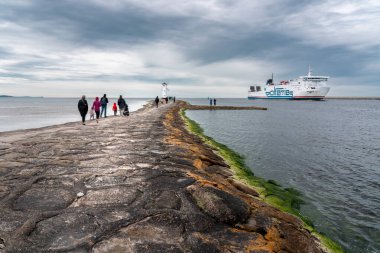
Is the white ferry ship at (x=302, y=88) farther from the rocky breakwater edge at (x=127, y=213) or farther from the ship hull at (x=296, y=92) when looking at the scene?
the rocky breakwater edge at (x=127, y=213)

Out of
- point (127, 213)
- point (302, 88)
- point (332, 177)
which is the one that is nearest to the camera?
point (127, 213)

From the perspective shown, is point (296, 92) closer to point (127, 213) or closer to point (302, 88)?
point (302, 88)

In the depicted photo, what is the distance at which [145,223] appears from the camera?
15.1 feet

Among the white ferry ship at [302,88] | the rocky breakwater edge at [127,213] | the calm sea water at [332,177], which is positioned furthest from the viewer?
the white ferry ship at [302,88]

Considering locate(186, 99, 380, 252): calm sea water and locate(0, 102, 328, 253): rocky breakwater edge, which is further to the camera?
locate(186, 99, 380, 252): calm sea water

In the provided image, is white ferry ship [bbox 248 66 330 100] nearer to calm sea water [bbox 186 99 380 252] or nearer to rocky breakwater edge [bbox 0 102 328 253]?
calm sea water [bbox 186 99 380 252]

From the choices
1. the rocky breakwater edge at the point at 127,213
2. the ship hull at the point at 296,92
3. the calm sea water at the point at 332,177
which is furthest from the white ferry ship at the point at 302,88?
the rocky breakwater edge at the point at 127,213

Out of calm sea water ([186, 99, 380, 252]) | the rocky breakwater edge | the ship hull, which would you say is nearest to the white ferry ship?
the ship hull

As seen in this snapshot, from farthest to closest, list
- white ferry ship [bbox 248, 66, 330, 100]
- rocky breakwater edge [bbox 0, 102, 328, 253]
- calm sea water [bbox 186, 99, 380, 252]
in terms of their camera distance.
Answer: white ferry ship [bbox 248, 66, 330, 100] < calm sea water [bbox 186, 99, 380, 252] < rocky breakwater edge [bbox 0, 102, 328, 253]

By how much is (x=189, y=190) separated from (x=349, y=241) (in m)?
4.48

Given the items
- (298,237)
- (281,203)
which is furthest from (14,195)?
(281,203)

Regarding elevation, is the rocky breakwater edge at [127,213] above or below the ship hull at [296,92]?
below

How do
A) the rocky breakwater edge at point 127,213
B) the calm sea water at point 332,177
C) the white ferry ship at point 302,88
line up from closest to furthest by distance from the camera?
the rocky breakwater edge at point 127,213 → the calm sea water at point 332,177 → the white ferry ship at point 302,88

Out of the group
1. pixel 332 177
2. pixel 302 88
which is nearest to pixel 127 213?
pixel 332 177
